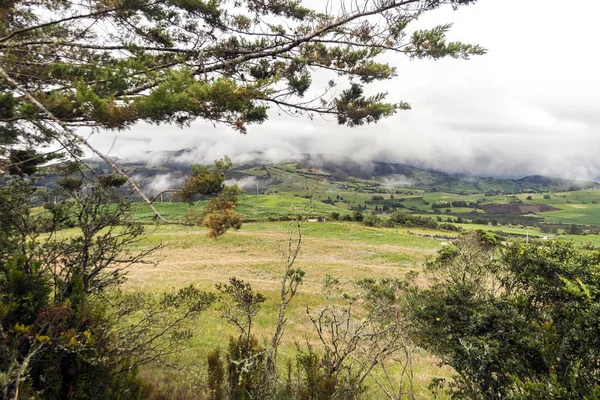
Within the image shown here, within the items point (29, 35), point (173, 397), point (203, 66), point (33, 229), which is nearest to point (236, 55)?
point (203, 66)

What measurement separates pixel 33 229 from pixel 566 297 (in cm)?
926

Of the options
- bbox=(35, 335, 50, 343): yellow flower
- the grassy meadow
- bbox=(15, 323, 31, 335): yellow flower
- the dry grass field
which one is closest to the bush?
the grassy meadow

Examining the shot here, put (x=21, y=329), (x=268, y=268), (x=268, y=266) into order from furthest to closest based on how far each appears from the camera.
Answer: (x=268, y=266) < (x=268, y=268) < (x=21, y=329)

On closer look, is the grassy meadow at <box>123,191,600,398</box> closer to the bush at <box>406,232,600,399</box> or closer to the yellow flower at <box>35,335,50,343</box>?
the bush at <box>406,232,600,399</box>

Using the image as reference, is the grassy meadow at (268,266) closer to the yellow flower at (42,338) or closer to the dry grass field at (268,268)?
the dry grass field at (268,268)

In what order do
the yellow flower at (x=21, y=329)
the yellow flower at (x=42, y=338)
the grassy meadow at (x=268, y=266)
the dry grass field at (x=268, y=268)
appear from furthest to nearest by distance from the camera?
the dry grass field at (x=268, y=268) → the grassy meadow at (x=268, y=266) → the yellow flower at (x=21, y=329) → the yellow flower at (x=42, y=338)

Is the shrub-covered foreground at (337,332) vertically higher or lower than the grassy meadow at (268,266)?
higher

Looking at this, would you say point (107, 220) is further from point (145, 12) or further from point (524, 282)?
point (524, 282)

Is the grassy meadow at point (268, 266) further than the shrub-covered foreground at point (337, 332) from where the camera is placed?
Yes

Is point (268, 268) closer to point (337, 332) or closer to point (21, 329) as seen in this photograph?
point (337, 332)

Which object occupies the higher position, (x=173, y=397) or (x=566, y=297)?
(x=566, y=297)

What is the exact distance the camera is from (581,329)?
10.9 ft

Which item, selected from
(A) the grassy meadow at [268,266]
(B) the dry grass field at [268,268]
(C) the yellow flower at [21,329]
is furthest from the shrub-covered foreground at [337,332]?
(B) the dry grass field at [268,268]

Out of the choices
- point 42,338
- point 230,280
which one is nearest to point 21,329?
point 42,338
